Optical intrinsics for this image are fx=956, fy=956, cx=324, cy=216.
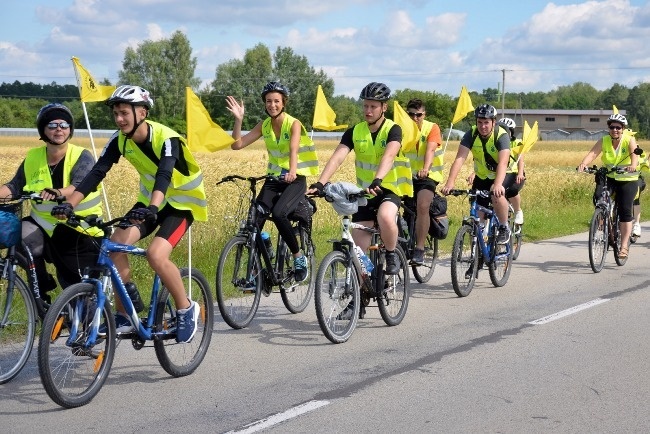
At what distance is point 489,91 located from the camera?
443ft

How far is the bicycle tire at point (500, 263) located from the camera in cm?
1102

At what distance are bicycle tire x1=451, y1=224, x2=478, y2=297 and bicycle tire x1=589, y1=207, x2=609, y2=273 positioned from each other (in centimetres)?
241

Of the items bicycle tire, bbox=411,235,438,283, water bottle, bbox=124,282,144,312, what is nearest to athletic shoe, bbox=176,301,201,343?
water bottle, bbox=124,282,144,312

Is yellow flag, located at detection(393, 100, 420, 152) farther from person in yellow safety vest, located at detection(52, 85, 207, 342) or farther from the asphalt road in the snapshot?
person in yellow safety vest, located at detection(52, 85, 207, 342)

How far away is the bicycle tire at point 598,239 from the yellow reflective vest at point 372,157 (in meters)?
4.46

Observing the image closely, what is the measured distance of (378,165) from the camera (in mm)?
8500

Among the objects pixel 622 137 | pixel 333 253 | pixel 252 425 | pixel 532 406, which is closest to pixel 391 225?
pixel 333 253

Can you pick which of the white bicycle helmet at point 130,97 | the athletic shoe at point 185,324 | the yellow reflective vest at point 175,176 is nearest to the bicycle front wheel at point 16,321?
the athletic shoe at point 185,324

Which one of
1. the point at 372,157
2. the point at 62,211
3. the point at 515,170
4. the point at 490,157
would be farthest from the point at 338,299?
the point at 515,170

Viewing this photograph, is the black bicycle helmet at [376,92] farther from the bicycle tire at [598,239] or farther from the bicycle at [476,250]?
the bicycle tire at [598,239]

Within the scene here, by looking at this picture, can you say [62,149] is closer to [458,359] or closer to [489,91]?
[458,359]

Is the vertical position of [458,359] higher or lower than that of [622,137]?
lower

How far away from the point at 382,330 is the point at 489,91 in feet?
426

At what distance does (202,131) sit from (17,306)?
3548 mm
